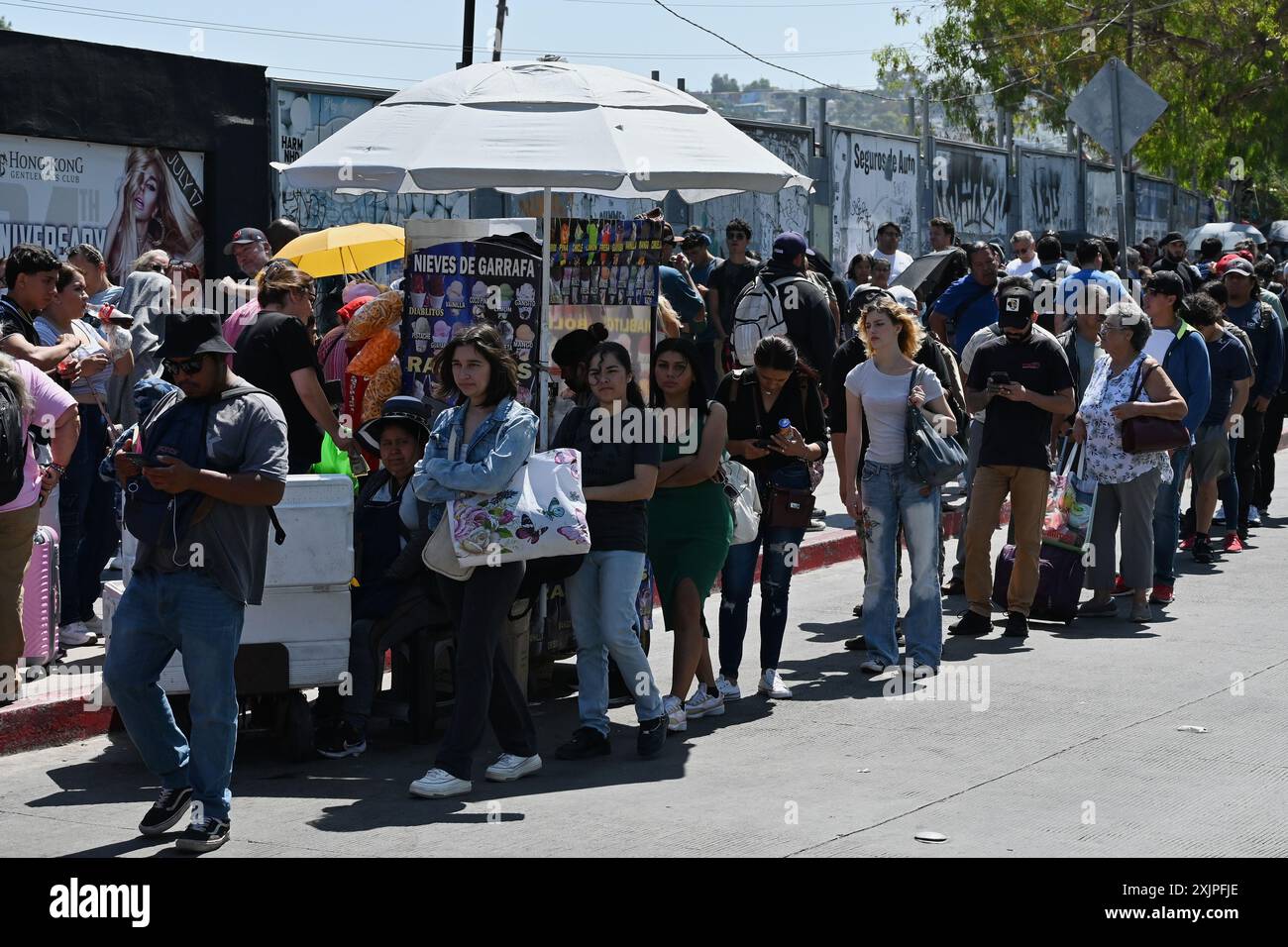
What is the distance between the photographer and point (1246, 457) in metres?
13.7

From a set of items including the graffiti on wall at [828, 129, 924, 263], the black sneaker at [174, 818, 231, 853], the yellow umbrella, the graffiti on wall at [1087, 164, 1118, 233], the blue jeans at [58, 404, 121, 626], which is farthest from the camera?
the graffiti on wall at [1087, 164, 1118, 233]

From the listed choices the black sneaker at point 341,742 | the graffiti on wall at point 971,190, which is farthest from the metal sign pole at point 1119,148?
the graffiti on wall at point 971,190

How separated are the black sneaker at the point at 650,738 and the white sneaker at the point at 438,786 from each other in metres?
0.94

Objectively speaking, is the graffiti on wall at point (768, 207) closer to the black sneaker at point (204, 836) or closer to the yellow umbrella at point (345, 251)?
the yellow umbrella at point (345, 251)

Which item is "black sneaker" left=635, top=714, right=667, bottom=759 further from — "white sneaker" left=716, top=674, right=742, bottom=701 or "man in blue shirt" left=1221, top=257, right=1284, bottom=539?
"man in blue shirt" left=1221, top=257, right=1284, bottom=539

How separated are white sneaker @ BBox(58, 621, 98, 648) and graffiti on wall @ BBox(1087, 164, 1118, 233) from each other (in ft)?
101

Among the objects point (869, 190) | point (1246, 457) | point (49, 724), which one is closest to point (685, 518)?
point (49, 724)

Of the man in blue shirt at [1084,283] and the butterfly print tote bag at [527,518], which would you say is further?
the man in blue shirt at [1084,283]

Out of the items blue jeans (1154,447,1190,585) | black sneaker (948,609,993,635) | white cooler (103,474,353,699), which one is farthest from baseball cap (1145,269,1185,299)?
white cooler (103,474,353,699)

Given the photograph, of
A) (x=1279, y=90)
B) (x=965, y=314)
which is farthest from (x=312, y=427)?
(x=1279, y=90)

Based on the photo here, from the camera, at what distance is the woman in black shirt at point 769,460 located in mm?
8500

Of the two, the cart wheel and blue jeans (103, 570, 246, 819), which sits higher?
blue jeans (103, 570, 246, 819)

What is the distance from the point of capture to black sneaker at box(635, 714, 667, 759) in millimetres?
7488

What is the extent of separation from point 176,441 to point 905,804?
117 inches
